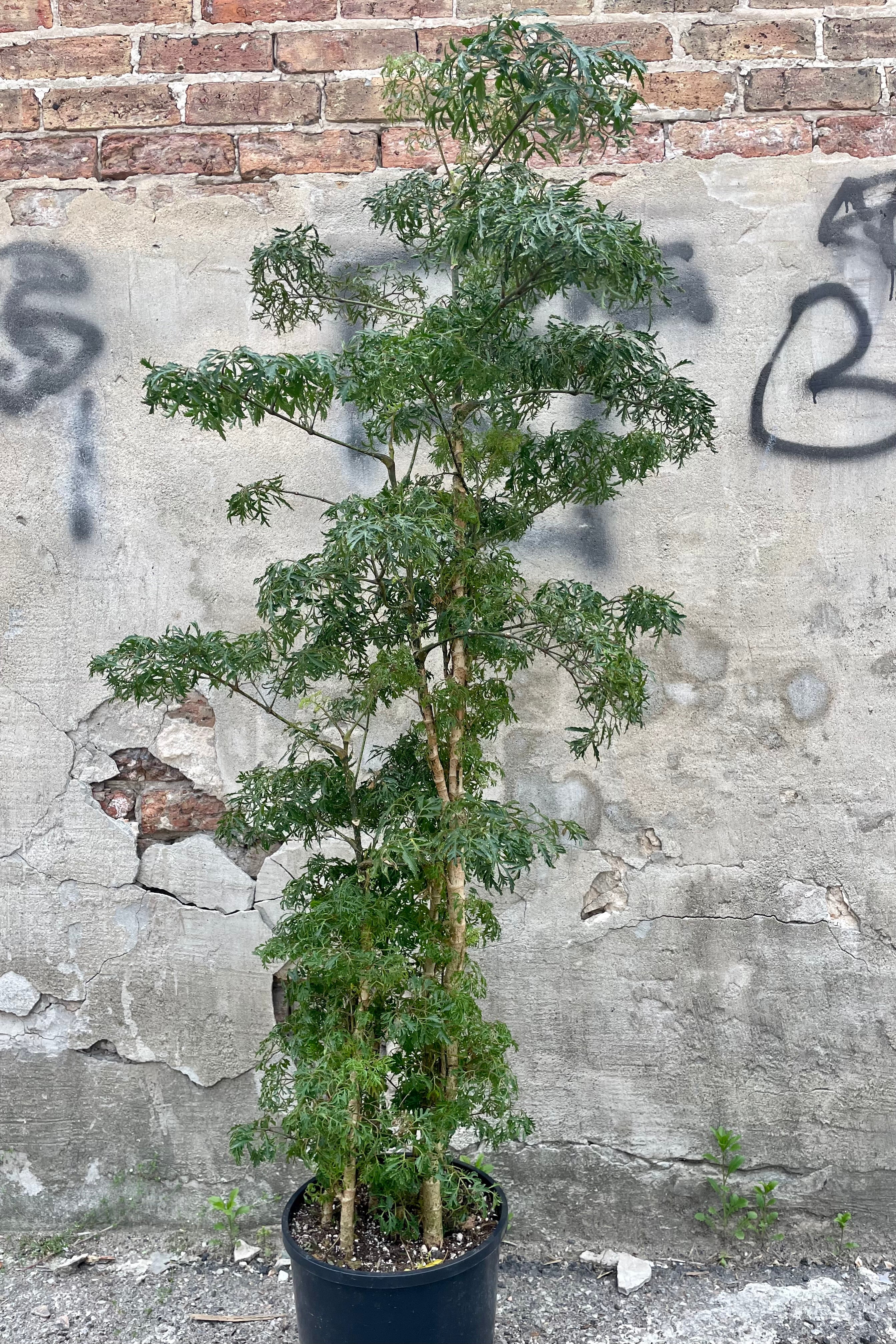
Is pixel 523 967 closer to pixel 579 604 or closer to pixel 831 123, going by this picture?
pixel 579 604

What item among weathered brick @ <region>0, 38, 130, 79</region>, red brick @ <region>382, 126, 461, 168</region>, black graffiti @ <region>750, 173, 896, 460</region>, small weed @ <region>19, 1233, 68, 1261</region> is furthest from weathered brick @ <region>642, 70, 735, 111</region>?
small weed @ <region>19, 1233, 68, 1261</region>

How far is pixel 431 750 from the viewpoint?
183 centimetres

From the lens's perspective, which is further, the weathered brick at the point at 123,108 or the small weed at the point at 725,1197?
the weathered brick at the point at 123,108

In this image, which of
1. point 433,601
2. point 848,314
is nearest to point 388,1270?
point 433,601

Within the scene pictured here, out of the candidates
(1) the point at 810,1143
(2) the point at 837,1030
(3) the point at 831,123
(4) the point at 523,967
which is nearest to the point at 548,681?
(4) the point at 523,967

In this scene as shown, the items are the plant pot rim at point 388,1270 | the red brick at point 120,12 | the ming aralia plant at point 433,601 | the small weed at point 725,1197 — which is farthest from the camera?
the red brick at point 120,12

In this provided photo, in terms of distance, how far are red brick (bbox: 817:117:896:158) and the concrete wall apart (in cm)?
2

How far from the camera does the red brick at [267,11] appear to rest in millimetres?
2609

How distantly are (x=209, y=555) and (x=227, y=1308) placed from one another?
70.6 inches

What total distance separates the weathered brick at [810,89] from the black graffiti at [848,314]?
21 centimetres

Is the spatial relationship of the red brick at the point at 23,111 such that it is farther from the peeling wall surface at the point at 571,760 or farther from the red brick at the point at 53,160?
the peeling wall surface at the point at 571,760

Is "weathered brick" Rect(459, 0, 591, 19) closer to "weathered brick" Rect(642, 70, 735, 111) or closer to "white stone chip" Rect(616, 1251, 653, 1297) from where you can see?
"weathered brick" Rect(642, 70, 735, 111)

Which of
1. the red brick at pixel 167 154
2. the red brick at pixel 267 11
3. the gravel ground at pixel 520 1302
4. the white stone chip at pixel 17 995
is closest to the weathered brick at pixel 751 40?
the red brick at pixel 267 11

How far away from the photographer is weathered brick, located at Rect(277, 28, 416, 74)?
2.59 metres
